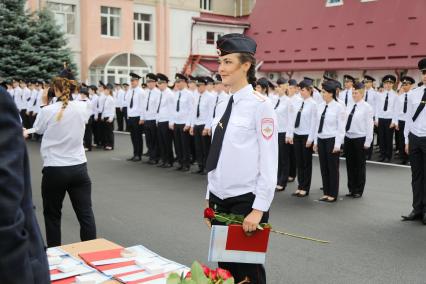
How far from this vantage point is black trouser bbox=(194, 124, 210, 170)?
11.8 metres

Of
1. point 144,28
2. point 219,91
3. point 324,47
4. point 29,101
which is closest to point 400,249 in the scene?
point 219,91

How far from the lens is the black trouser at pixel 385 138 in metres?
13.8

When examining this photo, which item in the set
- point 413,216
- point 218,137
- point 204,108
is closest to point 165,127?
point 204,108

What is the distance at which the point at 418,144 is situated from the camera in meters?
7.02

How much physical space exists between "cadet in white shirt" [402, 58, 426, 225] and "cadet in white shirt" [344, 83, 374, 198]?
1.99 metres

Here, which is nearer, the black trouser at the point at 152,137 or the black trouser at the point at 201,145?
the black trouser at the point at 201,145

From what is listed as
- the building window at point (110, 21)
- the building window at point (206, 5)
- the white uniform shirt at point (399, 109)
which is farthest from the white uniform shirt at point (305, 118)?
the building window at point (206, 5)

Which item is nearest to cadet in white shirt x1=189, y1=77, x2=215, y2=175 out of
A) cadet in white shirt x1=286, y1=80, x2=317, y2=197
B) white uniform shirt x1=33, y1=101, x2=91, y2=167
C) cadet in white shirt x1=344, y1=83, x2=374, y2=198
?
cadet in white shirt x1=286, y1=80, x2=317, y2=197

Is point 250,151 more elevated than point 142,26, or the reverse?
point 142,26

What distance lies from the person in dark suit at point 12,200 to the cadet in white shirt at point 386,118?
1295cm

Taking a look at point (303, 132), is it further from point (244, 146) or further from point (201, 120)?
point (244, 146)

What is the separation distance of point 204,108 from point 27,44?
611 inches

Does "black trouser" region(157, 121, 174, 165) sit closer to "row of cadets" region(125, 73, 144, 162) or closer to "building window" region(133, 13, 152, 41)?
"row of cadets" region(125, 73, 144, 162)

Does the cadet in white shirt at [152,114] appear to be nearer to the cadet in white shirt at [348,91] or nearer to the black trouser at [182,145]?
the black trouser at [182,145]
